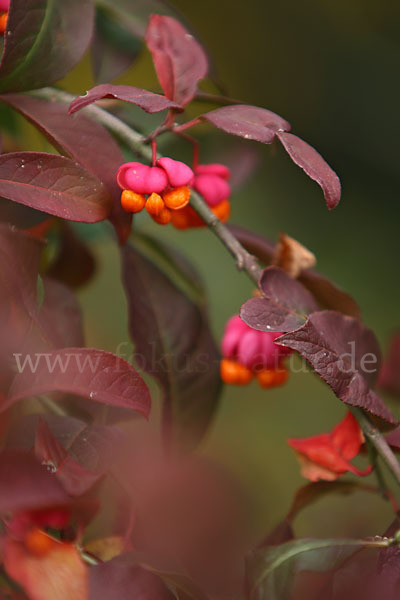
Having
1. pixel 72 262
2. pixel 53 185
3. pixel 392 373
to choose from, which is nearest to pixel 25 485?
pixel 53 185

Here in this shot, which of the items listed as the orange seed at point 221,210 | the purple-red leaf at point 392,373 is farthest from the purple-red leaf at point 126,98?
the purple-red leaf at point 392,373

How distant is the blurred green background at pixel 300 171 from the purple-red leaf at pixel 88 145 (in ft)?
3.09

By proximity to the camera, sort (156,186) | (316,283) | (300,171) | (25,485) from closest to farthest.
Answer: (25,485) < (156,186) < (316,283) < (300,171)

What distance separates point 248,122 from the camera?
47cm

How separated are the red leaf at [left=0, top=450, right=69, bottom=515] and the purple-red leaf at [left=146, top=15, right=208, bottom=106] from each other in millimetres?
288

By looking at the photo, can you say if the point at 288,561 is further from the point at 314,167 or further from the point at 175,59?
the point at 175,59

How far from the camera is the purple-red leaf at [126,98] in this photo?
0.44 meters

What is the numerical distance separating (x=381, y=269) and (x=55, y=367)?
151cm

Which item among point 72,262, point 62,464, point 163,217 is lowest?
point 72,262

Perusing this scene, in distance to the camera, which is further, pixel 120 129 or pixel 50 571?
pixel 120 129

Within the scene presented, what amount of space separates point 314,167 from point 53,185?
7.0 inches

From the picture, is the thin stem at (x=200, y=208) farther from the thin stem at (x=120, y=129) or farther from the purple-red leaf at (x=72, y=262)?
the purple-red leaf at (x=72, y=262)

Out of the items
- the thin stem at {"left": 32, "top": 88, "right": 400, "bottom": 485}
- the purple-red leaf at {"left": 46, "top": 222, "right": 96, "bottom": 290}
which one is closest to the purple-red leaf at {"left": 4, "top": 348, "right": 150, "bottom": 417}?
the thin stem at {"left": 32, "top": 88, "right": 400, "bottom": 485}

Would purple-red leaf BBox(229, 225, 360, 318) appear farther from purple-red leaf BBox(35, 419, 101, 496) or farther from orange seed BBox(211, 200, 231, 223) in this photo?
purple-red leaf BBox(35, 419, 101, 496)
